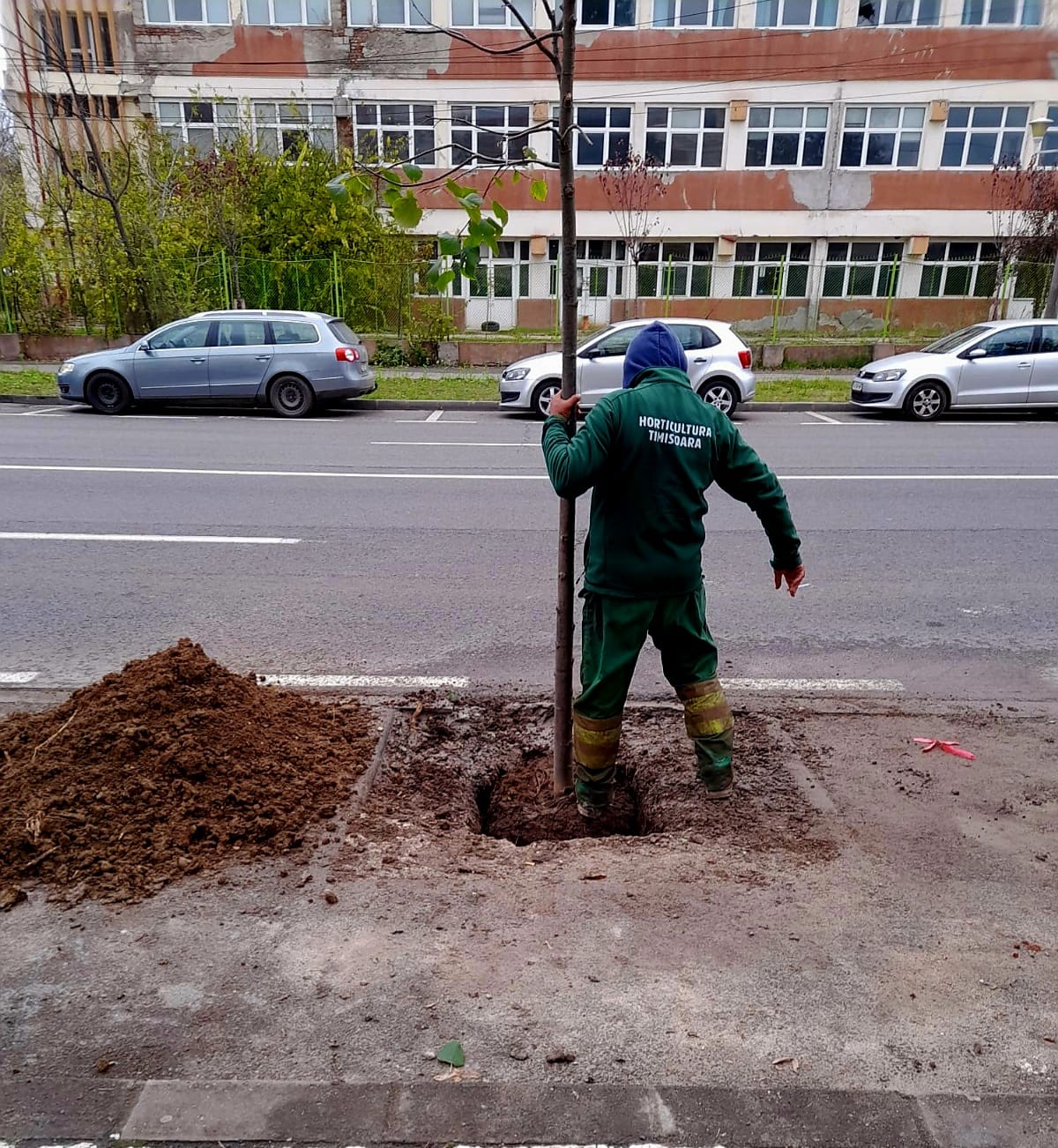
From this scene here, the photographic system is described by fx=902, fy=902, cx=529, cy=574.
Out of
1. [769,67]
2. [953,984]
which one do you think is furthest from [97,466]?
[769,67]

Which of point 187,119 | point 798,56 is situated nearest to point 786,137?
point 798,56

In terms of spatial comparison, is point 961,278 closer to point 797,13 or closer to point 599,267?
point 797,13

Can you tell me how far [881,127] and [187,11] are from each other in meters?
23.3

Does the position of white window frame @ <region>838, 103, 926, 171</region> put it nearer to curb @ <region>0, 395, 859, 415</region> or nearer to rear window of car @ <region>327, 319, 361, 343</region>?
curb @ <region>0, 395, 859, 415</region>

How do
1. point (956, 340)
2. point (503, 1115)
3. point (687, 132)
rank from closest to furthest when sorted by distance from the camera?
point (503, 1115), point (956, 340), point (687, 132)

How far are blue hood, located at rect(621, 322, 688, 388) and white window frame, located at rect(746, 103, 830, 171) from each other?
30.5 m

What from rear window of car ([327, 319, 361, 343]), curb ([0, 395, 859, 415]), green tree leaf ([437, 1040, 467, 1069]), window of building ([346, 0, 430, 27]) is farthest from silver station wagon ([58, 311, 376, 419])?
window of building ([346, 0, 430, 27])

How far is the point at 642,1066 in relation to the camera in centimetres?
234

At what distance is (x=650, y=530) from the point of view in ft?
11.0

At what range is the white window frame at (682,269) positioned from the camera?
93.1 ft

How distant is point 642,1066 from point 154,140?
87.6ft

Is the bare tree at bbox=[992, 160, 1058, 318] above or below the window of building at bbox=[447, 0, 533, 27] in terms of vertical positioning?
below

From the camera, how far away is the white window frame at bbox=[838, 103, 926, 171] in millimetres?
30031

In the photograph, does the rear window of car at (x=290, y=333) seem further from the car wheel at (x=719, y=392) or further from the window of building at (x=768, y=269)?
the window of building at (x=768, y=269)
